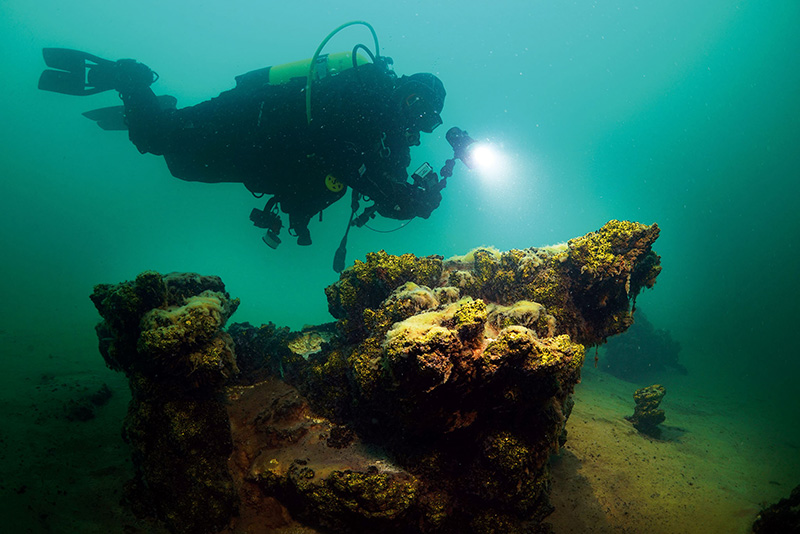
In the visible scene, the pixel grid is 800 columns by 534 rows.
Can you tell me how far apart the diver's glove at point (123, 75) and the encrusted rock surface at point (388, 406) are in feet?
18.7

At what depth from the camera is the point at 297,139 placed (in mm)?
6656

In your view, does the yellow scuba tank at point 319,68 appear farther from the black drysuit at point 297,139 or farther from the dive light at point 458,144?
the dive light at point 458,144

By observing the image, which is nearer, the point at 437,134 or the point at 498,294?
the point at 498,294

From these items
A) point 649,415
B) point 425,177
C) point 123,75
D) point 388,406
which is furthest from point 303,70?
point 649,415

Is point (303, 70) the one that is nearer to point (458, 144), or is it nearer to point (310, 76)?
point (310, 76)

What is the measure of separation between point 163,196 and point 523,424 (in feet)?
370

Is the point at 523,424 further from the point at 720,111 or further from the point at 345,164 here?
the point at 720,111

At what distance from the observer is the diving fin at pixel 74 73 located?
7422 mm

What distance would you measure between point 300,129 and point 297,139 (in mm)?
221

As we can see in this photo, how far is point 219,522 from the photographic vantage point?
11.1 feet

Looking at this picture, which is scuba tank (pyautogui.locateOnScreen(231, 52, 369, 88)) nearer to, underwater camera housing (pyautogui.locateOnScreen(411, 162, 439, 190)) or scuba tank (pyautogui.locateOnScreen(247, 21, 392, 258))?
scuba tank (pyautogui.locateOnScreen(247, 21, 392, 258))

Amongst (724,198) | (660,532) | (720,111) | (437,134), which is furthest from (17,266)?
(720,111)

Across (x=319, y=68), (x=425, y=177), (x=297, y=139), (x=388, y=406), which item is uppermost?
(x=319, y=68)

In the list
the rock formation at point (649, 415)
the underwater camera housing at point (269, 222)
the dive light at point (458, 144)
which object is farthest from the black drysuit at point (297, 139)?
the rock formation at point (649, 415)
